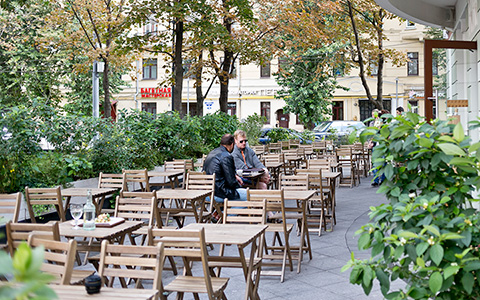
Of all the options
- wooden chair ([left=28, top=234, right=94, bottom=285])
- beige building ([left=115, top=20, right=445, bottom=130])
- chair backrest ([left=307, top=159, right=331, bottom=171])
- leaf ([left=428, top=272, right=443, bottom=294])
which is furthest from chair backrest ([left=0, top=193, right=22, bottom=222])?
beige building ([left=115, top=20, right=445, bottom=130])

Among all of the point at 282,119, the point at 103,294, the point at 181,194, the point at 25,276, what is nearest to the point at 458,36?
the point at 181,194

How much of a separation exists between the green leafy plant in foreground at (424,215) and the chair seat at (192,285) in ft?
→ 5.06

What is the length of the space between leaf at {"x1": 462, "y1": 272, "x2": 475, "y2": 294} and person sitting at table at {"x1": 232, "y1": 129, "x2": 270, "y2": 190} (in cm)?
744

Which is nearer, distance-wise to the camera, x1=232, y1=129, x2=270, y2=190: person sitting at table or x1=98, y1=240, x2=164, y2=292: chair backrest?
x1=98, y1=240, x2=164, y2=292: chair backrest

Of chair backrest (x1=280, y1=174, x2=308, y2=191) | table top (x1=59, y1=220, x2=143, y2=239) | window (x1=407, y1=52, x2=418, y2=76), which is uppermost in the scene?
window (x1=407, y1=52, x2=418, y2=76)

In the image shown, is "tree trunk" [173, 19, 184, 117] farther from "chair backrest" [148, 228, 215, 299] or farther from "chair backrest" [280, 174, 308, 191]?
"chair backrest" [148, 228, 215, 299]

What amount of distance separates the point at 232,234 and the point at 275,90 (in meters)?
38.4

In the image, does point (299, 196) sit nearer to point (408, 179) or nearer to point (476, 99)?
point (476, 99)

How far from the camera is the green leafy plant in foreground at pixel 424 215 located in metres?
2.99

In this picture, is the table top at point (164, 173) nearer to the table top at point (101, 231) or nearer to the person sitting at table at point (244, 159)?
the person sitting at table at point (244, 159)

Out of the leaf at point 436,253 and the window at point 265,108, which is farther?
the window at point 265,108

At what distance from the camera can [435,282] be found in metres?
2.94

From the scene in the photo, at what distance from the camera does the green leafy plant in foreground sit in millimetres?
2990

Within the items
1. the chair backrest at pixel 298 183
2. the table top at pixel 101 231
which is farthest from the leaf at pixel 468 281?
the chair backrest at pixel 298 183
